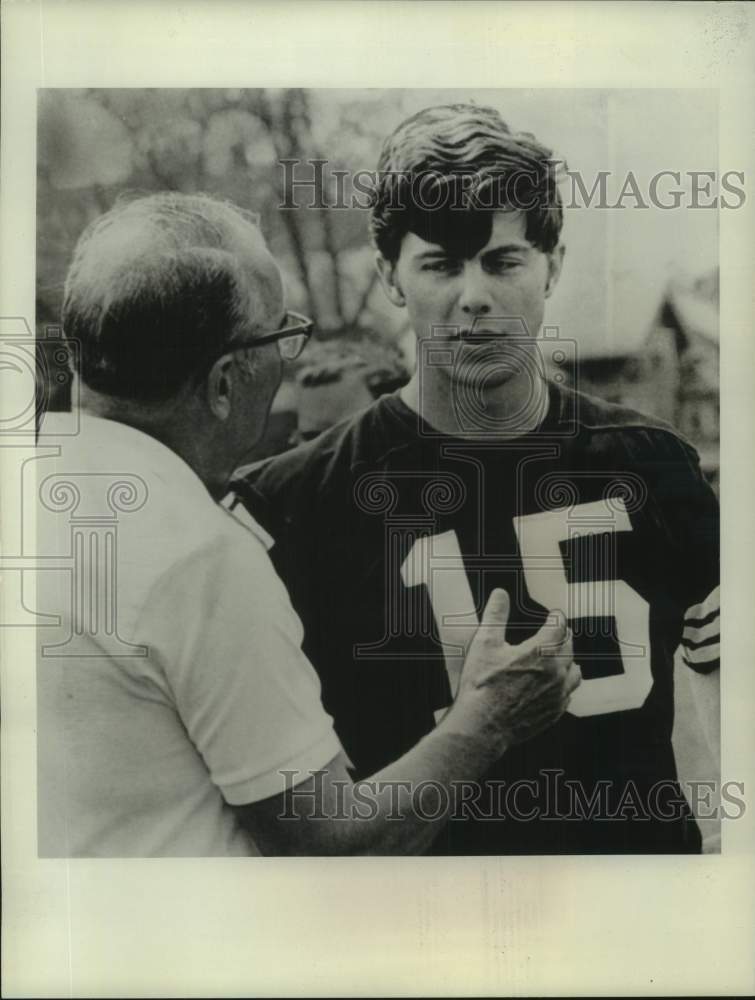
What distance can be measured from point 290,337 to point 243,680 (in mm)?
803

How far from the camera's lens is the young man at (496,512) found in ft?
6.06

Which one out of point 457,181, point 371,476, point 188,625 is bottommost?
point 188,625

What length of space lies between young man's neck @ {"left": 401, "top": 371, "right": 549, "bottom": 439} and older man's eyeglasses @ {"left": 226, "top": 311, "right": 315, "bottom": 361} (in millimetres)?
265

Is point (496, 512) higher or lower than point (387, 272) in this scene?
lower

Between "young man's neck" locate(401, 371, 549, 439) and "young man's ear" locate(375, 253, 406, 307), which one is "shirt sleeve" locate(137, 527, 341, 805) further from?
"young man's ear" locate(375, 253, 406, 307)

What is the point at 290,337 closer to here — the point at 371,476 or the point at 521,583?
the point at 371,476

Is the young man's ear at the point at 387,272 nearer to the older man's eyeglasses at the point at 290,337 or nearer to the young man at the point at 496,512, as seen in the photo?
the young man at the point at 496,512

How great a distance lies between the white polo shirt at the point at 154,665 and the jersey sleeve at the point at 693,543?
0.89 meters

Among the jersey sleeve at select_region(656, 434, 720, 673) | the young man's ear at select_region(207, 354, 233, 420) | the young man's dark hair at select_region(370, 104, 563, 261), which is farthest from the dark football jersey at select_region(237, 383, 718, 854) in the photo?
the young man's dark hair at select_region(370, 104, 563, 261)

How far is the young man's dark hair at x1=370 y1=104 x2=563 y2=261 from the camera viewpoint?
6.09ft

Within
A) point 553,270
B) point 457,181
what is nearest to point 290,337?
point 457,181

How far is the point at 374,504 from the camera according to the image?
1857 mm

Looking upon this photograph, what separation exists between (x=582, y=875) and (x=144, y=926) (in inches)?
40.9

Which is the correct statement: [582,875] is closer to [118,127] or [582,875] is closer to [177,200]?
[177,200]
